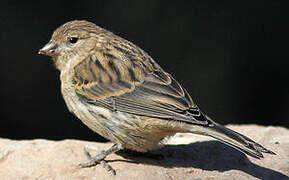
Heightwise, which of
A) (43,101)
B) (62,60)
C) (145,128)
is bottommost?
(43,101)

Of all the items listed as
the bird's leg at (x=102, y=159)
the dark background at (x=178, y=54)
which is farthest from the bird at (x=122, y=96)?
the dark background at (x=178, y=54)

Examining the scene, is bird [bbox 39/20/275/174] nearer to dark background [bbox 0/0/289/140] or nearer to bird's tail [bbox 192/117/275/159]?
bird's tail [bbox 192/117/275/159]

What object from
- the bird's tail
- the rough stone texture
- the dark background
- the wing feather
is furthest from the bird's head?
the dark background

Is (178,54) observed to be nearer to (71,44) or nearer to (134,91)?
(71,44)

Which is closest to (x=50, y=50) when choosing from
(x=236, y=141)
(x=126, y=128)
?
(x=126, y=128)

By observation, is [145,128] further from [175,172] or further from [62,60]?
[62,60]

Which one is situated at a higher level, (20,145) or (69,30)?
(69,30)

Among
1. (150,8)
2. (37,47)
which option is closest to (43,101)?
(37,47)
